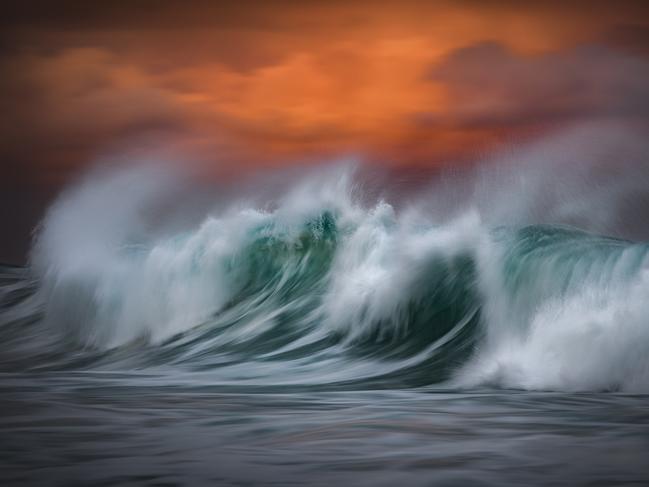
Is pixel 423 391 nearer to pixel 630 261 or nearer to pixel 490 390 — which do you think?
pixel 490 390

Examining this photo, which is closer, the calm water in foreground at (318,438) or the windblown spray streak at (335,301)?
the calm water in foreground at (318,438)

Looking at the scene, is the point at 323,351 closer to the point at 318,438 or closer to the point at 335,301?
the point at 335,301

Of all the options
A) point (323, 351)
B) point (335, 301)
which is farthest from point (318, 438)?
point (335, 301)

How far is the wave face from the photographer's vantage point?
7.94 meters

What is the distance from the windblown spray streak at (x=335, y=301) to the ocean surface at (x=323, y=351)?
1.2 inches

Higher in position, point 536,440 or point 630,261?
point 630,261

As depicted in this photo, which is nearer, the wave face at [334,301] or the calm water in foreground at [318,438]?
the calm water in foreground at [318,438]

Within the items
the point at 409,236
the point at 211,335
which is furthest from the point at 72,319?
the point at 409,236

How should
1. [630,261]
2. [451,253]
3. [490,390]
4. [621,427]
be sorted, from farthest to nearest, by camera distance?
[451,253], [630,261], [490,390], [621,427]

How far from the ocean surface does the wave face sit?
28 millimetres

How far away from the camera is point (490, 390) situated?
23.2 ft

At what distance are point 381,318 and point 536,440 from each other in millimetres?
5832

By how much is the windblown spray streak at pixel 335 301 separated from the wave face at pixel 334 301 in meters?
0.02

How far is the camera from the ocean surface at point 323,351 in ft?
14.2
